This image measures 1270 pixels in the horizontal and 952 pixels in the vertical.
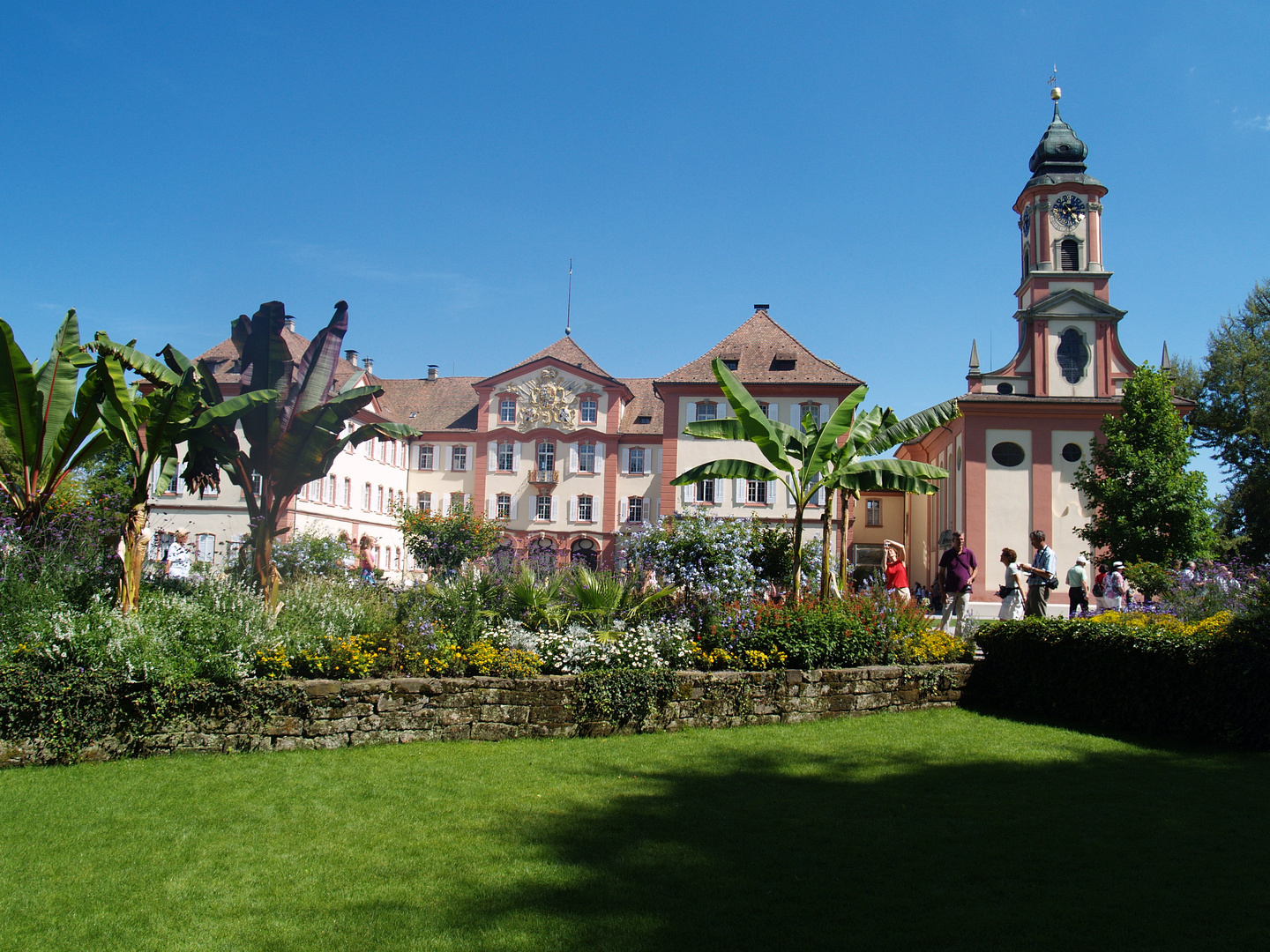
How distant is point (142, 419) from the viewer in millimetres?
10469

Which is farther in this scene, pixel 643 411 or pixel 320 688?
pixel 643 411

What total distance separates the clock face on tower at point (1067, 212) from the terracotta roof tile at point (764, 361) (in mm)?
10514

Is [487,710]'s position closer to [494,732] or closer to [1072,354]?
[494,732]

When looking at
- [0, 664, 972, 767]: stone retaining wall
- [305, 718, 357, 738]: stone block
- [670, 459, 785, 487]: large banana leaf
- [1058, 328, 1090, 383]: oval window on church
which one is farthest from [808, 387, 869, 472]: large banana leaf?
[1058, 328, 1090, 383]: oval window on church

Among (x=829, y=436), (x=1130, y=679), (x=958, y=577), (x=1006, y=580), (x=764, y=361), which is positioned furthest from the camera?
(x=764, y=361)

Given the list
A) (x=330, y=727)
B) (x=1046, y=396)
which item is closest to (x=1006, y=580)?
(x=330, y=727)

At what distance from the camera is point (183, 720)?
7.85 m

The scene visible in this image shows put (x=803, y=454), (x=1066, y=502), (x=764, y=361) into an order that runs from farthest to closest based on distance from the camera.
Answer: (x=764, y=361) < (x=1066, y=502) < (x=803, y=454)

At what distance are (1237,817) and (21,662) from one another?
377 inches

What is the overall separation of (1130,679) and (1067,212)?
33.7m

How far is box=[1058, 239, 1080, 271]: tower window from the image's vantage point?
3678 cm

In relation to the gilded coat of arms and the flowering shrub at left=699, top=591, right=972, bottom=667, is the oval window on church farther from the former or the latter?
the flowering shrub at left=699, top=591, right=972, bottom=667

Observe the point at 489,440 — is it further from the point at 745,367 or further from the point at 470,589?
the point at 470,589

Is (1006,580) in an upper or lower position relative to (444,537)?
lower
